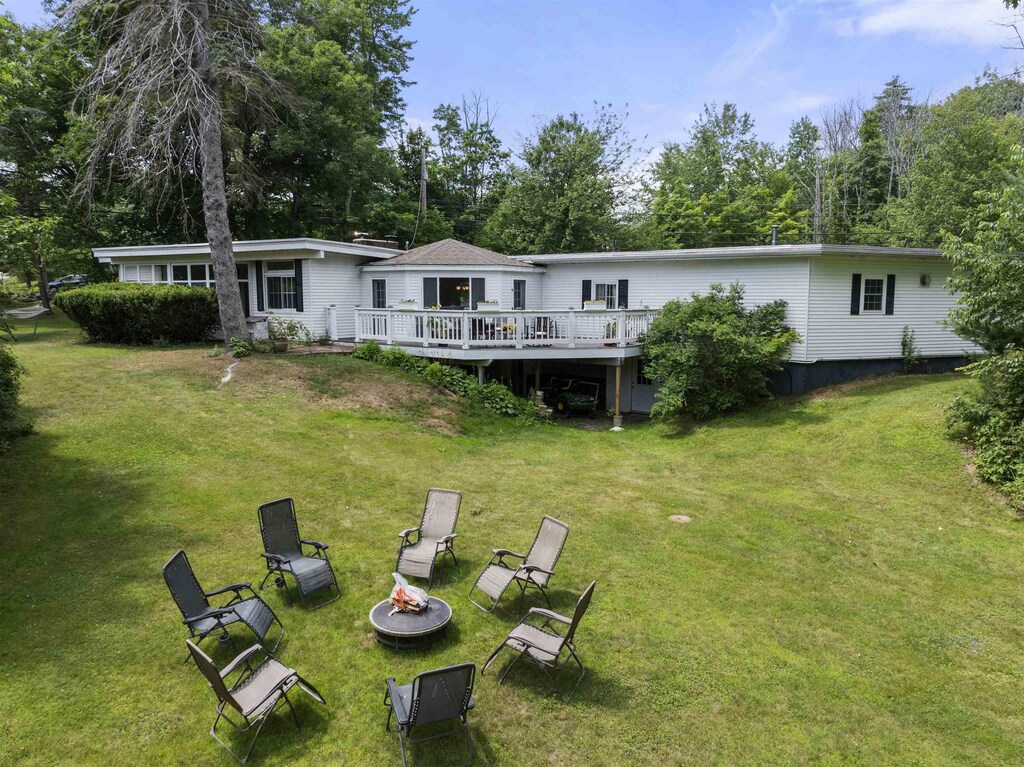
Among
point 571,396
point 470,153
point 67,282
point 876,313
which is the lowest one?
point 571,396

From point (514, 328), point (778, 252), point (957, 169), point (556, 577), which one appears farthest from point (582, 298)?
point (957, 169)

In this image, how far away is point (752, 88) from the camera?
141 ft

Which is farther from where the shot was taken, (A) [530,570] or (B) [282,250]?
(B) [282,250]

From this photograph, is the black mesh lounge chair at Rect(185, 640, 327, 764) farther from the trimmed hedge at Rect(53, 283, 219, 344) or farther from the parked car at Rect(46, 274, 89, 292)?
the parked car at Rect(46, 274, 89, 292)

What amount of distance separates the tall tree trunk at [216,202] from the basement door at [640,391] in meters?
11.4

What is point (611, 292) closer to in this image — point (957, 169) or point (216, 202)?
point (216, 202)

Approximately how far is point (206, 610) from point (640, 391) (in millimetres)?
14813

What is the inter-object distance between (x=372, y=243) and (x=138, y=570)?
1680 cm

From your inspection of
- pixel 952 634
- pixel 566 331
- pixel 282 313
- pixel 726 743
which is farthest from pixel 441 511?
pixel 282 313

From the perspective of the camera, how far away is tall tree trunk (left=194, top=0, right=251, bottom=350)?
571 inches

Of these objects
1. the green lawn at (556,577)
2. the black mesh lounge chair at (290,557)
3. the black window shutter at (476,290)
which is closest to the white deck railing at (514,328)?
the green lawn at (556,577)

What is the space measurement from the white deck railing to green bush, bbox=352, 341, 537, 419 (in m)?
0.64

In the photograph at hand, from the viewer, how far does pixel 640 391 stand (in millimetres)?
18406

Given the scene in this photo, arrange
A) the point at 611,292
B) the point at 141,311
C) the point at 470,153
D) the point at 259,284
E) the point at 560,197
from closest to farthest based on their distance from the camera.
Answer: the point at 141,311, the point at 611,292, the point at 259,284, the point at 560,197, the point at 470,153
